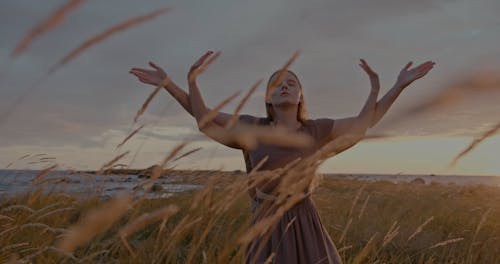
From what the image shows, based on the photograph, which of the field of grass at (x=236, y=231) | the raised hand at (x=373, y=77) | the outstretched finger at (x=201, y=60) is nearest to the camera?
the outstretched finger at (x=201, y=60)

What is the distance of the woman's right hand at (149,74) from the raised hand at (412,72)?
1.23 meters

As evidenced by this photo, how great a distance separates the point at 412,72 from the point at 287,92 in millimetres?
650

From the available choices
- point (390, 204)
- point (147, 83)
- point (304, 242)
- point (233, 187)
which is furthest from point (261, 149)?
point (390, 204)

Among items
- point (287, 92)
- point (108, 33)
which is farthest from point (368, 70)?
point (108, 33)

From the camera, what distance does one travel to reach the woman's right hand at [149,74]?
219cm

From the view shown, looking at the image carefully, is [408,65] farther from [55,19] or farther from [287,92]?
[55,19]

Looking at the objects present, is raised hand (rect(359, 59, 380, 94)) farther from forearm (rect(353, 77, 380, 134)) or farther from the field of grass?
the field of grass

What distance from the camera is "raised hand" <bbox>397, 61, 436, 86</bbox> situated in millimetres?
2291

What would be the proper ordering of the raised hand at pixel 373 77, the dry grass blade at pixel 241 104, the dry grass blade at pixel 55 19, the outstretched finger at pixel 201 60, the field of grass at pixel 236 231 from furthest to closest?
the raised hand at pixel 373 77, the field of grass at pixel 236 231, the outstretched finger at pixel 201 60, the dry grass blade at pixel 241 104, the dry grass blade at pixel 55 19

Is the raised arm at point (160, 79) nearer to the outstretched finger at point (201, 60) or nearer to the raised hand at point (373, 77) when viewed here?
the outstretched finger at point (201, 60)

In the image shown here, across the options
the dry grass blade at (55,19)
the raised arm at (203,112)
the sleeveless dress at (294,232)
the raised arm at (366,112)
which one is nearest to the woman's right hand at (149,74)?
the raised arm at (203,112)

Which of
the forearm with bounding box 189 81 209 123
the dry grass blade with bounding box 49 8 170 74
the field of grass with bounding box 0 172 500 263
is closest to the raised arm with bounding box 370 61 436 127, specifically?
the field of grass with bounding box 0 172 500 263

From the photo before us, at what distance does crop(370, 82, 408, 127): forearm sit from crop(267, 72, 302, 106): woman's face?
432mm

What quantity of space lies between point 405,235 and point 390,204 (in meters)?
2.31
